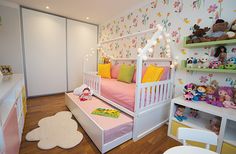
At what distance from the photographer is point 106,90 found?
85.0 inches

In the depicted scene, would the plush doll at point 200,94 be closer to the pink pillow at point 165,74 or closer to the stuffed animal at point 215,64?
the stuffed animal at point 215,64

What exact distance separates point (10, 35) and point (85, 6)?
6.11 ft

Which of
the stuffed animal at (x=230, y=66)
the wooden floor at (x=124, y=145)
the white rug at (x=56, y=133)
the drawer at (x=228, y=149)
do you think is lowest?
the wooden floor at (x=124, y=145)

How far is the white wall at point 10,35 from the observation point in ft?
8.51

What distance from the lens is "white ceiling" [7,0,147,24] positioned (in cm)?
248

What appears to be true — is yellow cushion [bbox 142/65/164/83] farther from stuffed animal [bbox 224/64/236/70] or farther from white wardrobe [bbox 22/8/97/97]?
white wardrobe [bbox 22/8/97/97]

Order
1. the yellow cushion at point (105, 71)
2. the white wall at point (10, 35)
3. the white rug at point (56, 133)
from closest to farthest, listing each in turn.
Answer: the white rug at point (56, 133) → the white wall at point (10, 35) → the yellow cushion at point (105, 71)

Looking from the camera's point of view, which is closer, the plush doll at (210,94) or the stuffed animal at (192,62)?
the plush doll at (210,94)

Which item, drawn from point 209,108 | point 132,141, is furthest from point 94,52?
point 209,108

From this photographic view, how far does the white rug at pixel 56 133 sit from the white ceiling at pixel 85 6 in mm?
2437

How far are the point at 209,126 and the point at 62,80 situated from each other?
3.56 metres

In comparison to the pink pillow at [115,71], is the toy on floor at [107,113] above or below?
below

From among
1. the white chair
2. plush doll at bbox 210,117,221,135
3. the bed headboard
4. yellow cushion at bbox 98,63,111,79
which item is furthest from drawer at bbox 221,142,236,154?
yellow cushion at bbox 98,63,111,79

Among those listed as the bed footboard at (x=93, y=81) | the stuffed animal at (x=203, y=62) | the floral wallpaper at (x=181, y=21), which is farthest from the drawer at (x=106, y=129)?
the stuffed animal at (x=203, y=62)
